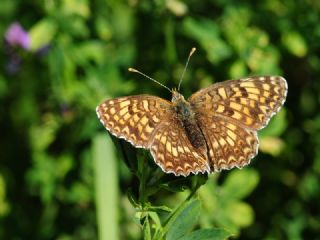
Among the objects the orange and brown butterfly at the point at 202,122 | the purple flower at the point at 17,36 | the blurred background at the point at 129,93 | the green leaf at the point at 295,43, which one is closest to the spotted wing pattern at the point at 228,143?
the orange and brown butterfly at the point at 202,122

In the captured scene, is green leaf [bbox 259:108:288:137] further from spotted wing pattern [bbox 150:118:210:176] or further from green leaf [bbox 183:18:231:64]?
spotted wing pattern [bbox 150:118:210:176]

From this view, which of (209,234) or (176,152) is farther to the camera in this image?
(176,152)

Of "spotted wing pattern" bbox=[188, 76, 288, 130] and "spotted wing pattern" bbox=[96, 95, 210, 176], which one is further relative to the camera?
"spotted wing pattern" bbox=[188, 76, 288, 130]

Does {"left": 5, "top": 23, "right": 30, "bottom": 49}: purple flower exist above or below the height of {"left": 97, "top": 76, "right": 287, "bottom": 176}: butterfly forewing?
below

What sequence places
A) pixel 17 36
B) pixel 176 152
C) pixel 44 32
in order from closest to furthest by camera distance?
1. pixel 176 152
2. pixel 44 32
3. pixel 17 36

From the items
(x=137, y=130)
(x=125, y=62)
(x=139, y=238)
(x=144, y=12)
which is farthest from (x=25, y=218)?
(x=137, y=130)

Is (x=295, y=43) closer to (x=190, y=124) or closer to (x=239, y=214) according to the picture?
(x=239, y=214)

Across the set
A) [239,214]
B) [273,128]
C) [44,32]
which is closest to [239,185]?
[239,214]

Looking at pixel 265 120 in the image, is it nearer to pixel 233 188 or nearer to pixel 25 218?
pixel 233 188

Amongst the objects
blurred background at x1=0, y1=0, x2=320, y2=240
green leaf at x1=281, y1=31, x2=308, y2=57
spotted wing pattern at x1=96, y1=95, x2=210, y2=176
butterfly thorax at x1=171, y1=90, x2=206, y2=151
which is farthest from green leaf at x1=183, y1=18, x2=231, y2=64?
spotted wing pattern at x1=96, y1=95, x2=210, y2=176
